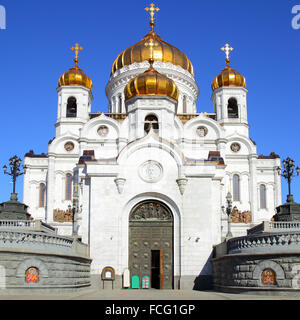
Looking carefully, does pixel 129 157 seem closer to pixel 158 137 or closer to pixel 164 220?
pixel 158 137

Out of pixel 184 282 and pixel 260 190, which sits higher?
pixel 260 190

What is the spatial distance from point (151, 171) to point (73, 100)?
19787 mm

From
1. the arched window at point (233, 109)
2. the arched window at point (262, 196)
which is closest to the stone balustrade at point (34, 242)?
the arched window at point (262, 196)

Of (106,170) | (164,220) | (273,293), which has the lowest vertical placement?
(273,293)

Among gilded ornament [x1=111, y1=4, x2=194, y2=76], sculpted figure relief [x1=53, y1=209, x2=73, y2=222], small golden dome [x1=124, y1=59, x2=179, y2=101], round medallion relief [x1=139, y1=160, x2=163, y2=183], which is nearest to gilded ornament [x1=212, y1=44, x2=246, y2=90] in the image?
gilded ornament [x1=111, y1=4, x2=194, y2=76]

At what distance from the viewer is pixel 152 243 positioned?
28.2 meters

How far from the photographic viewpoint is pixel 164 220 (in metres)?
28.4

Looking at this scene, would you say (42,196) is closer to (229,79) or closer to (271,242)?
(229,79)

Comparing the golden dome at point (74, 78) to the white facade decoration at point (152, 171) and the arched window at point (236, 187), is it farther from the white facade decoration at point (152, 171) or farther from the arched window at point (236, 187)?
the arched window at point (236, 187)

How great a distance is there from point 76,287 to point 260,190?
81.2 ft

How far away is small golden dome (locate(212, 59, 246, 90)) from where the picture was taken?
46219mm

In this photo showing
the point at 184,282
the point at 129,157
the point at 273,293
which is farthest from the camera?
the point at 129,157
